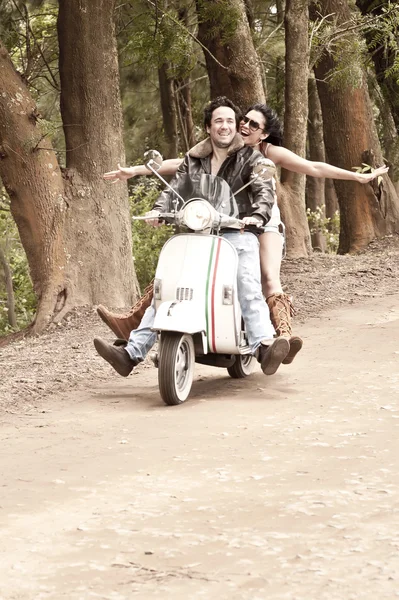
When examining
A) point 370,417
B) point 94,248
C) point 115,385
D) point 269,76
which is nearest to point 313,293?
point 94,248

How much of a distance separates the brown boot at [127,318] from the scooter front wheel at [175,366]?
680mm

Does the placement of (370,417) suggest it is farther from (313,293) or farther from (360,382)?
(313,293)

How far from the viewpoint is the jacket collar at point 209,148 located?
7008 mm

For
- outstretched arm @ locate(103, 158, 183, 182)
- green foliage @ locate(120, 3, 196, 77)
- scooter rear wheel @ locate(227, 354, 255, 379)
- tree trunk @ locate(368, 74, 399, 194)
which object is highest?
green foliage @ locate(120, 3, 196, 77)

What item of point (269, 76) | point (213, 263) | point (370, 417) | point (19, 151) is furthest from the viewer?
point (269, 76)

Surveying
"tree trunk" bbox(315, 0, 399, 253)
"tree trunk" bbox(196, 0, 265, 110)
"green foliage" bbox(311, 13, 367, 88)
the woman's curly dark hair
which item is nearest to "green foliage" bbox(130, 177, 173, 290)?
"tree trunk" bbox(315, 0, 399, 253)

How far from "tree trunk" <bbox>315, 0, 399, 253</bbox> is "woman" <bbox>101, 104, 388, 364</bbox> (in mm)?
7971

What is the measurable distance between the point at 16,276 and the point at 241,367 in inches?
768

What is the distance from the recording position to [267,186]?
22.7 ft

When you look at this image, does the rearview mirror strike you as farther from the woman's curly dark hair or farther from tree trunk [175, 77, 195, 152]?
tree trunk [175, 77, 195, 152]

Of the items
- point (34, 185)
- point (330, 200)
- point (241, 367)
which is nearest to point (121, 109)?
point (34, 185)

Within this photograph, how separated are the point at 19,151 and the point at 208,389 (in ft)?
13.1

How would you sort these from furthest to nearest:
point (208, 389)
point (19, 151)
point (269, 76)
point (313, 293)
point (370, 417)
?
point (269, 76)
point (313, 293)
point (19, 151)
point (208, 389)
point (370, 417)

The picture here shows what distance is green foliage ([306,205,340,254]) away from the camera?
21327mm
